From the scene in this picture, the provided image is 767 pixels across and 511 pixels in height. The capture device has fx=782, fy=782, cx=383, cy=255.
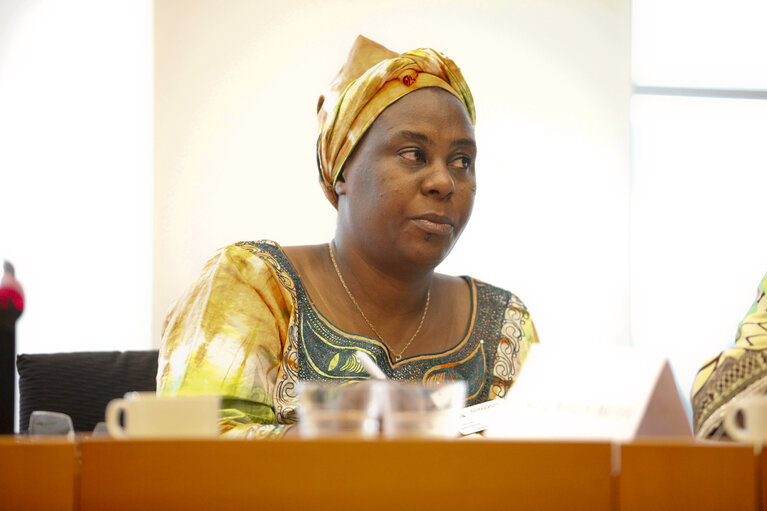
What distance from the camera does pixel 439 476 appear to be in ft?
2.10

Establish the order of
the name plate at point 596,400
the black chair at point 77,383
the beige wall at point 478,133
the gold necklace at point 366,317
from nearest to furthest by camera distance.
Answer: the name plate at point 596,400 < the gold necklace at point 366,317 < the black chair at point 77,383 < the beige wall at point 478,133

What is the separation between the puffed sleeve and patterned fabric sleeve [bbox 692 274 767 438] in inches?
25.9

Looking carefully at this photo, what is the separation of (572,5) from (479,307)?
6.56 feet

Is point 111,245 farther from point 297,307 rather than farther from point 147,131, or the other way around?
point 297,307

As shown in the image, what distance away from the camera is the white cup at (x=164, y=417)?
0.69 meters

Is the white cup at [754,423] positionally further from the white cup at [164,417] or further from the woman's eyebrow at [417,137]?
the woman's eyebrow at [417,137]

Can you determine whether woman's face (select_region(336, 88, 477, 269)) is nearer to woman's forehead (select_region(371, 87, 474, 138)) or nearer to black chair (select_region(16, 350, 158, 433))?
woman's forehead (select_region(371, 87, 474, 138))

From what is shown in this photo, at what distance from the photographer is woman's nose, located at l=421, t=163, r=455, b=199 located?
63.6 inches

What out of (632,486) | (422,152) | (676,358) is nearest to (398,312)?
(422,152)

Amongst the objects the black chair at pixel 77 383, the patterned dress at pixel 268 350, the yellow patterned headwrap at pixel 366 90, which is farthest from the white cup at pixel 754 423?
the black chair at pixel 77 383

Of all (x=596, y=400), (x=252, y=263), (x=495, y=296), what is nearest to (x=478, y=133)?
(x=495, y=296)

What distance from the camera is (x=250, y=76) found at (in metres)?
3.10

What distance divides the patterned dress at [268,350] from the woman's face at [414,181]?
207 mm

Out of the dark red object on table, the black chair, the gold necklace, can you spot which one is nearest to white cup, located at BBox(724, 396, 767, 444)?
the dark red object on table
